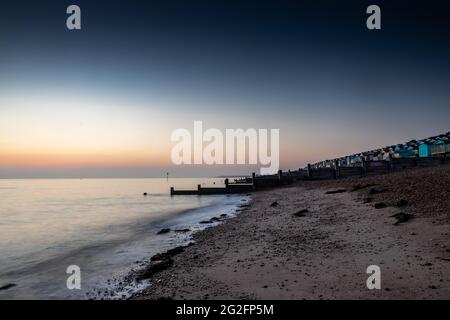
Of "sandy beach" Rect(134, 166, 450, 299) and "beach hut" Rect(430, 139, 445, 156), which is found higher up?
"beach hut" Rect(430, 139, 445, 156)

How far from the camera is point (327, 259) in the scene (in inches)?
345

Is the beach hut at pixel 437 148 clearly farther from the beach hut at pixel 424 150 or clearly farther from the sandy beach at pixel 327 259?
the sandy beach at pixel 327 259

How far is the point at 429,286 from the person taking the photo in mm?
6293

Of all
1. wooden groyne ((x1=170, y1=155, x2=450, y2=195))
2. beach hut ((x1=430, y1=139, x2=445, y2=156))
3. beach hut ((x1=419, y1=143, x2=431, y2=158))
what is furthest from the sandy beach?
beach hut ((x1=419, y1=143, x2=431, y2=158))

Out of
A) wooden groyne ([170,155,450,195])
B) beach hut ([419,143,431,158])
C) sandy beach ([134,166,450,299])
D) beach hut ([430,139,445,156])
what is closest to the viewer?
sandy beach ([134,166,450,299])

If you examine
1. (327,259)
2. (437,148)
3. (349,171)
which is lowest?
(327,259)

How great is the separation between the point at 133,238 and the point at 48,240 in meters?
6.01

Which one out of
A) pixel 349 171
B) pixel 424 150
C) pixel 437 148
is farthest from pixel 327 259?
pixel 424 150

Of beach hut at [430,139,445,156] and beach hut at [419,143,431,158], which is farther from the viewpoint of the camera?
beach hut at [419,143,431,158]

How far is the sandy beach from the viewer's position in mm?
6730

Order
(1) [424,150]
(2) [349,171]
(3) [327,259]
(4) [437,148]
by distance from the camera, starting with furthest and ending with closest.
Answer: (1) [424,150]
(4) [437,148]
(2) [349,171]
(3) [327,259]

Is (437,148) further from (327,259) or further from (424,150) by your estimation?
(327,259)

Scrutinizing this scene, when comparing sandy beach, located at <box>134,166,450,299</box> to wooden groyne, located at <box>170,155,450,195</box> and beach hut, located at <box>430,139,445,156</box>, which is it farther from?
beach hut, located at <box>430,139,445,156</box>
